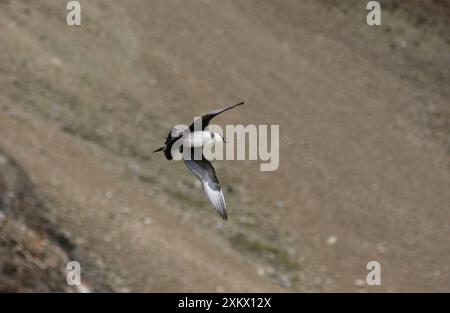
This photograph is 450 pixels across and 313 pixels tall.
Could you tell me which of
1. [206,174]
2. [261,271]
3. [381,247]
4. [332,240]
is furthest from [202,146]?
[381,247]

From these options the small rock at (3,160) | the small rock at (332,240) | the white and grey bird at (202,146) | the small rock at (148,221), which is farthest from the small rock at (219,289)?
the white and grey bird at (202,146)

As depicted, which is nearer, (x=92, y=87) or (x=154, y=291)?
(x=154, y=291)

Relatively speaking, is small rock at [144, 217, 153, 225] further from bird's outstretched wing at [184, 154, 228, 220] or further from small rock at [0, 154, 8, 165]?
bird's outstretched wing at [184, 154, 228, 220]

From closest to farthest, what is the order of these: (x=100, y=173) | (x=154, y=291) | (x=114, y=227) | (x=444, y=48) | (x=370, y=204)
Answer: (x=154, y=291)
(x=114, y=227)
(x=100, y=173)
(x=370, y=204)
(x=444, y=48)

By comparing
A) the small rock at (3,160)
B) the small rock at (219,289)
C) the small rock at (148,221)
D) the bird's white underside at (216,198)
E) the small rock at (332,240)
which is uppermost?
the small rock at (332,240)

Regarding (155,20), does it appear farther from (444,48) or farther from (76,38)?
(444,48)

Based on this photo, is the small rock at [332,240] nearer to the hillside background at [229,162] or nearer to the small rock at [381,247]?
the hillside background at [229,162]
